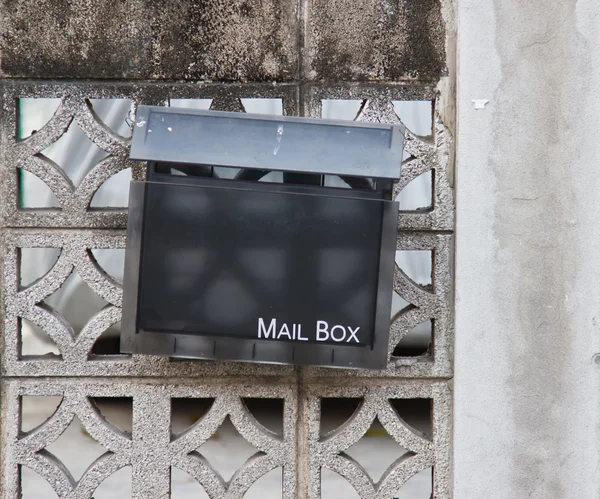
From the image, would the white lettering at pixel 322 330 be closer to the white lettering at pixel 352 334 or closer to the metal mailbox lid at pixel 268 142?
the white lettering at pixel 352 334

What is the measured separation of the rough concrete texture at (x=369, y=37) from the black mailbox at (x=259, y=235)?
39 cm

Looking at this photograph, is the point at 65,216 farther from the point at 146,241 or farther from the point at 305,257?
the point at 305,257

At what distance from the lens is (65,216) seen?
8.17 feet

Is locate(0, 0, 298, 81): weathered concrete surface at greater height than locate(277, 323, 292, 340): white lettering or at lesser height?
greater

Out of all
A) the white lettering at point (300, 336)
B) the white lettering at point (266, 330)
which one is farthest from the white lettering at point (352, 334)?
the white lettering at point (266, 330)

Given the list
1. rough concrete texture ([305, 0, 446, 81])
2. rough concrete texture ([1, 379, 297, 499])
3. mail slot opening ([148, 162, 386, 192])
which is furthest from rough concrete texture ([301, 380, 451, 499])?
rough concrete texture ([305, 0, 446, 81])

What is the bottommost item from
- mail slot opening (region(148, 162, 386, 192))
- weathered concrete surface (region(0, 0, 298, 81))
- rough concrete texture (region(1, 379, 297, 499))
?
rough concrete texture (region(1, 379, 297, 499))

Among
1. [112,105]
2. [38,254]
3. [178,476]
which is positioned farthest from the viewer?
[178,476]

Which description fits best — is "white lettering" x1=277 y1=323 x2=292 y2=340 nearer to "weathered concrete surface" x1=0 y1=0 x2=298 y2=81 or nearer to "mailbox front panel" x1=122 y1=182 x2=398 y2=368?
"mailbox front panel" x1=122 y1=182 x2=398 y2=368

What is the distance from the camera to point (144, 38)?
8.14ft

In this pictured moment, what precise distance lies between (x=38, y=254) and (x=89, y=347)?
5.74 ft

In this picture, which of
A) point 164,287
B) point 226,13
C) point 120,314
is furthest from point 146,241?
point 226,13

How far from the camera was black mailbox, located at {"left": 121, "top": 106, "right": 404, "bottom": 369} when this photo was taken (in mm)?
2199

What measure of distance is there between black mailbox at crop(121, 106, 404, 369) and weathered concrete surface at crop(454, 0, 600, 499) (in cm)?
45
